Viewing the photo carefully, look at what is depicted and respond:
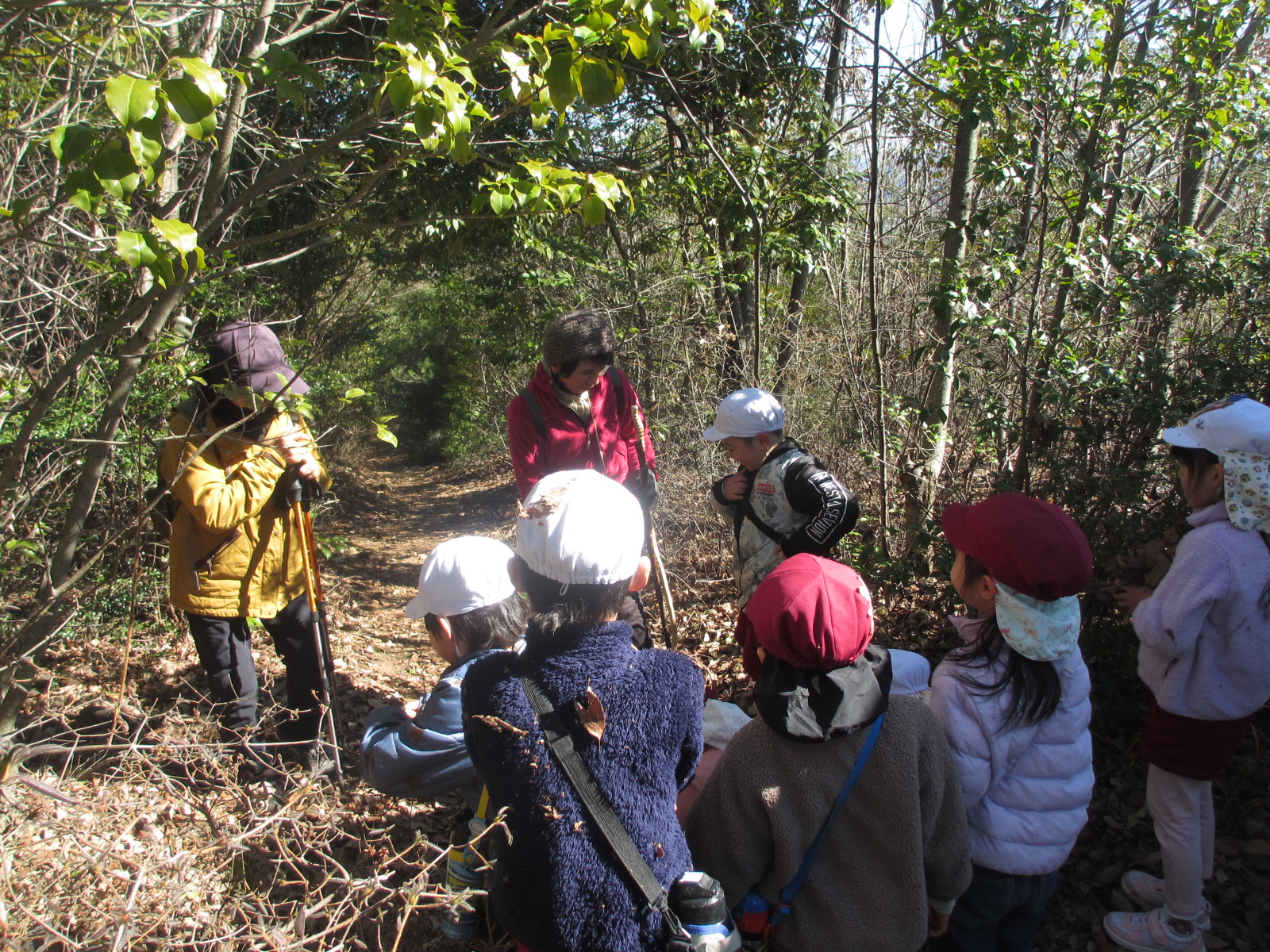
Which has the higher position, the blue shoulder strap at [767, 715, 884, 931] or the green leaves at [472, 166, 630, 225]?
the green leaves at [472, 166, 630, 225]

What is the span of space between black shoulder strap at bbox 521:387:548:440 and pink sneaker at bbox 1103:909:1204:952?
8.96 feet

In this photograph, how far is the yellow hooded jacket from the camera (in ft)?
9.45

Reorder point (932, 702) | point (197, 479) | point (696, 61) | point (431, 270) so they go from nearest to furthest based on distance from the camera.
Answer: point (932, 702) < point (197, 479) < point (696, 61) < point (431, 270)

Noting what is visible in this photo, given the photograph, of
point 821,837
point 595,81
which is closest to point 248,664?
point 821,837

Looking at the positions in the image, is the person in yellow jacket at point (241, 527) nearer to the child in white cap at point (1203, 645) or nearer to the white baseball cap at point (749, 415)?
the white baseball cap at point (749, 415)

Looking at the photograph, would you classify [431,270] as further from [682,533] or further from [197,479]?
[197,479]

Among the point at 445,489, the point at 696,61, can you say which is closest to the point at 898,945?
the point at 696,61

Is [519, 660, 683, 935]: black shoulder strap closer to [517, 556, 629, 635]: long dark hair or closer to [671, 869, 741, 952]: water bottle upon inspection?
[671, 869, 741, 952]: water bottle

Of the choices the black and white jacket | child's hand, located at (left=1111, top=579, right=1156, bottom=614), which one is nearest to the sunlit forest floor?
child's hand, located at (left=1111, top=579, right=1156, bottom=614)

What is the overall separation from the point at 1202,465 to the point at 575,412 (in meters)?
→ 2.28

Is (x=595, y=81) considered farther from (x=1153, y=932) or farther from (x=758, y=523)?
(x=1153, y=932)

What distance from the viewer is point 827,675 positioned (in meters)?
1.75

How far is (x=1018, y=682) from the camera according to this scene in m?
1.96

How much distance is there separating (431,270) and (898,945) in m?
9.37
